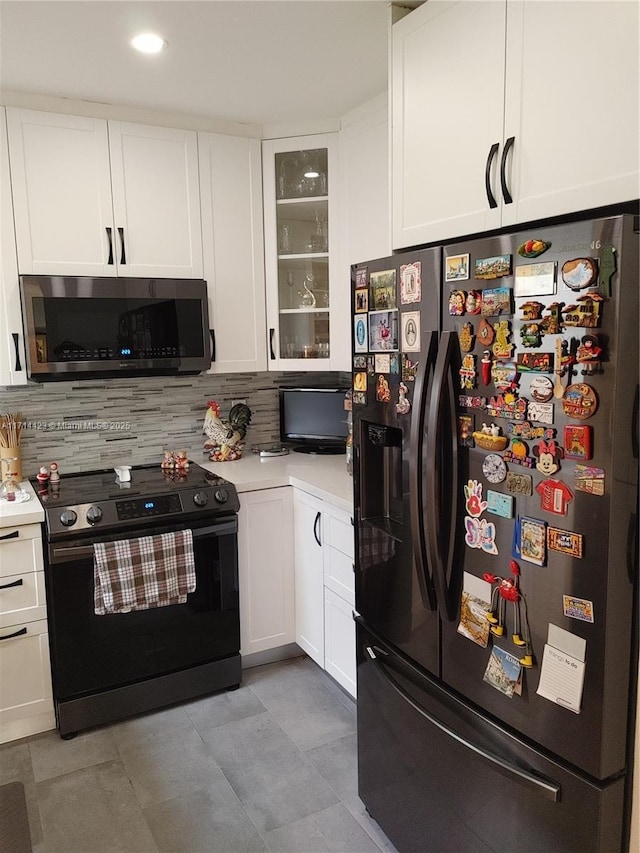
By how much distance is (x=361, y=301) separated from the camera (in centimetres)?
181

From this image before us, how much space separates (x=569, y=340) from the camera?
120 cm

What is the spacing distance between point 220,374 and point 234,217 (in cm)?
77

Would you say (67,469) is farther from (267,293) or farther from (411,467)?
(411,467)

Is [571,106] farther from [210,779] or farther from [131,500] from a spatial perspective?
[210,779]

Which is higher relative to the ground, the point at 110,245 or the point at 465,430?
the point at 110,245

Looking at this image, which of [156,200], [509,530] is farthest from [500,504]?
[156,200]

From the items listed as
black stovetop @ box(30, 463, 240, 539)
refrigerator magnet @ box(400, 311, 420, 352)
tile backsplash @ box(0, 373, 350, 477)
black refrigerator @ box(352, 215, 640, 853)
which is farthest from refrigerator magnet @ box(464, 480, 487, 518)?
tile backsplash @ box(0, 373, 350, 477)

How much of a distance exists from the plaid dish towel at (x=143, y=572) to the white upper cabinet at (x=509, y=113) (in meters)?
1.47

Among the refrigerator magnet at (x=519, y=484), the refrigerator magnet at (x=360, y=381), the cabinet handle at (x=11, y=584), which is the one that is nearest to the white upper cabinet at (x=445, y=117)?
the refrigerator magnet at (x=360, y=381)

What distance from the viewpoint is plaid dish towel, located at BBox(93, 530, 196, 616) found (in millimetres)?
2412

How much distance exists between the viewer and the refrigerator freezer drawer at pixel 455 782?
128 centimetres

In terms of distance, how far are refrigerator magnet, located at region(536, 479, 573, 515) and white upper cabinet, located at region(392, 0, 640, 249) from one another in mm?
577

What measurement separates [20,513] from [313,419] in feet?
4.86

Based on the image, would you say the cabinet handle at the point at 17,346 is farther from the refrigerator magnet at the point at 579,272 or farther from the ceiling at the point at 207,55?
the refrigerator magnet at the point at 579,272
